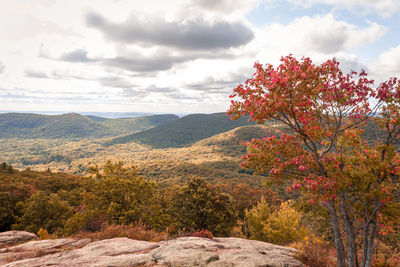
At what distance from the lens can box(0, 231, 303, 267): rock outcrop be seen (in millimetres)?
9469

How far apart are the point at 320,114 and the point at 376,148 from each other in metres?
2.43

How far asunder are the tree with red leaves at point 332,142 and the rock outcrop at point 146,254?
3.68 m

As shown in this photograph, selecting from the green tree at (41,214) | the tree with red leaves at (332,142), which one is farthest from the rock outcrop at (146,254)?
the green tree at (41,214)

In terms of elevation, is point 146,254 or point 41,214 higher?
point 146,254

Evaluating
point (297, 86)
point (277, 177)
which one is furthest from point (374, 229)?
point (297, 86)

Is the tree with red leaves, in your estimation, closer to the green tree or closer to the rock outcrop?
the rock outcrop

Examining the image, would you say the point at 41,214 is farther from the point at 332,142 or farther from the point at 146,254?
the point at 332,142

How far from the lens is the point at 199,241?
12125 mm

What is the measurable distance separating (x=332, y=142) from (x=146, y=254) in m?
10.5

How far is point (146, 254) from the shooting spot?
10.5m

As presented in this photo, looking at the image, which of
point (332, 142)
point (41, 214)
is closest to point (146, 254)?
point (332, 142)

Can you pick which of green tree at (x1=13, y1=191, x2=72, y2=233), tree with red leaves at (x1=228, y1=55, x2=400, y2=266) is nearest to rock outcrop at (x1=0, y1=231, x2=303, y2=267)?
tree with red leaves at (x1=228, y1=55, x2=400, y2=266)

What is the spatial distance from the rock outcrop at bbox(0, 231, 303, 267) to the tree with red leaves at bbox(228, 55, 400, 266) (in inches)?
145

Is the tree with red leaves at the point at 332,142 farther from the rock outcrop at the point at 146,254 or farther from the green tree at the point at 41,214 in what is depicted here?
the green tree at the point at 41,214
